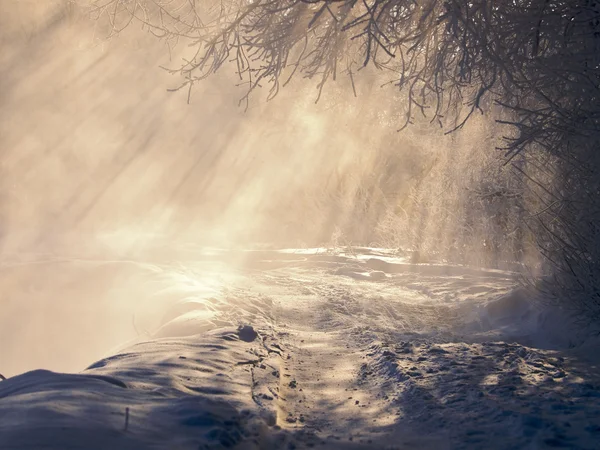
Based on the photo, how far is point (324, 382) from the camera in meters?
4.74

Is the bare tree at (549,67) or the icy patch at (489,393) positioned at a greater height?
the bare tree at (549,67)

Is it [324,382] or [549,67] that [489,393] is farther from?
[549,67]

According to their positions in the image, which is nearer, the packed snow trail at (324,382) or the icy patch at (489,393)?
the packed snow trail at (324,382)

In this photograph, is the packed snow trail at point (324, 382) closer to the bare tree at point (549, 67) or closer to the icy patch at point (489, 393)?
the icy patch at point (489, 393)

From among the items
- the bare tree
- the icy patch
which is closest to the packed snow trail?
the icy patch

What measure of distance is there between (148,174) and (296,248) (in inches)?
532

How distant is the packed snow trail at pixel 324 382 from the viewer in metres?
3.16

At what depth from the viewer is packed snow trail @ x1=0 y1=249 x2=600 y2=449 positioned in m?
3.16

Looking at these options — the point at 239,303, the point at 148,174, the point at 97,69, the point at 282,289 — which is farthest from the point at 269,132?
the point at 239,303

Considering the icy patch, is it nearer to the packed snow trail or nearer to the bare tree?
the packed snow trail

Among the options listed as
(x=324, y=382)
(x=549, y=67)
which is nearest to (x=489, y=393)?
(x=324, y=382)

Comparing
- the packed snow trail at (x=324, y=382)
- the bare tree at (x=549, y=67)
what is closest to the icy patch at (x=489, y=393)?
the packed snow trail at (x=324, y=382)

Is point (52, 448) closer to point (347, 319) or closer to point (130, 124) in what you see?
point (347, 319)

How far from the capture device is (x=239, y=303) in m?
7.92
